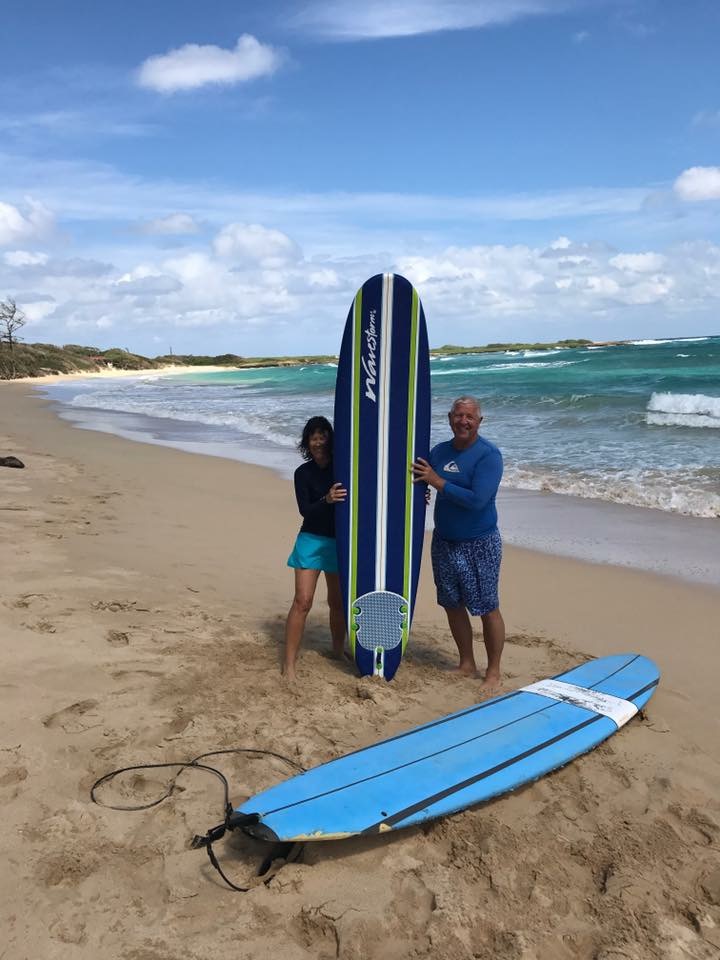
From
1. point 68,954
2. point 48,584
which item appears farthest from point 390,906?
point 48,584

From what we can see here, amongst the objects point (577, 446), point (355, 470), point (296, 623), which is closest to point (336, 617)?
point (296, 623)

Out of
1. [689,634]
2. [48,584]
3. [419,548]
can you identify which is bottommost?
[689,634]

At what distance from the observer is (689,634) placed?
4.54 meters

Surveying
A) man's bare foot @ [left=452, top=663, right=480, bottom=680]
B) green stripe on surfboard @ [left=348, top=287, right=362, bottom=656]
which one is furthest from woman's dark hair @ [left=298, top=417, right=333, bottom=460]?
man's bare foot @ [left=452, top=663, right=480, bottom=680]

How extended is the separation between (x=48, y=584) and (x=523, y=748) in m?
3.21

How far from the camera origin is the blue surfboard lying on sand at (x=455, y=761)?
2.51m

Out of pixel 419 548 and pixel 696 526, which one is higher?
pixel 419 548

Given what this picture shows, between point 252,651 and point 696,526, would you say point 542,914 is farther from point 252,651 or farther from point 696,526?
point 696,526

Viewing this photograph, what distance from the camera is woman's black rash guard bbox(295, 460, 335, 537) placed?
12.8 feet

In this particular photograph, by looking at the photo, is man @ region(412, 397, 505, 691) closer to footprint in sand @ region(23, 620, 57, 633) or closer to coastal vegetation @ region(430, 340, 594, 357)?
footprint in sand @ region(23, 620, 57, 633)

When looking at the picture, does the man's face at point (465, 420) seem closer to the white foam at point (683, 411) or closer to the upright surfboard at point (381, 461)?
the upright surfboard at point (381, 461)

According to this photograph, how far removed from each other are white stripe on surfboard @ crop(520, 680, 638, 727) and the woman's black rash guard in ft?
4.29

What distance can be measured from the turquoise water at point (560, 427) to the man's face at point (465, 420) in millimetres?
4849

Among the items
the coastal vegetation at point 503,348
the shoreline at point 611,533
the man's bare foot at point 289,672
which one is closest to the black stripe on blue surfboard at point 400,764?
the man's bare foot at point 289,672
